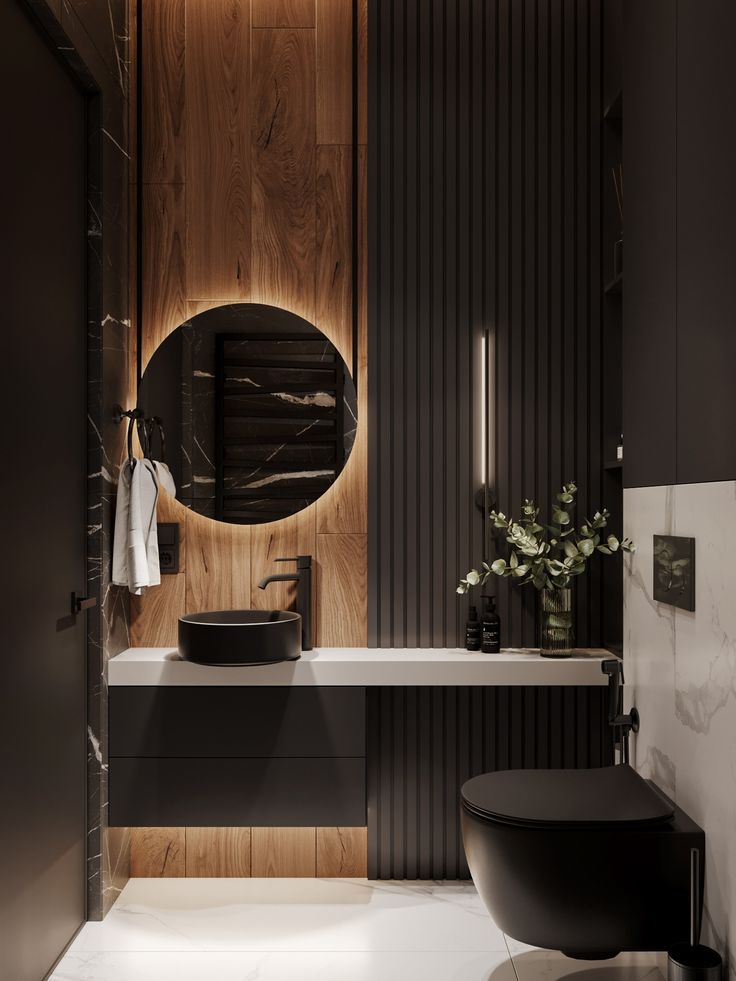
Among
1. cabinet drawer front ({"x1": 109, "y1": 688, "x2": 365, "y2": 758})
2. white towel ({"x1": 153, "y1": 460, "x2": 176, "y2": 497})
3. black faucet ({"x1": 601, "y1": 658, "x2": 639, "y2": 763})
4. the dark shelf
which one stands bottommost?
cabinet drawer front ({"x1": 109, "y1": 688, "x2": 365, "y2": 758})

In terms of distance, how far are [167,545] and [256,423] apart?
502mm

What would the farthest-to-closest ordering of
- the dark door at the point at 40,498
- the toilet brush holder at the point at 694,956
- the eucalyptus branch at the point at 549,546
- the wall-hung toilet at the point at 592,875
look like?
1. the eucalyptus branch at the point at 549,546
2. the dark door at the point at 40,498
3. the wall-hung toilet at the point at 592,875
4. the toilet brush holder at the point at 694,956

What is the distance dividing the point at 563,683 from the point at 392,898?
0.87 m

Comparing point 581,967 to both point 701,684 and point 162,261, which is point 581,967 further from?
point 162,261

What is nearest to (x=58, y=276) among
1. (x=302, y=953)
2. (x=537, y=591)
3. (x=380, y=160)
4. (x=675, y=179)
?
(x=380, y=160)

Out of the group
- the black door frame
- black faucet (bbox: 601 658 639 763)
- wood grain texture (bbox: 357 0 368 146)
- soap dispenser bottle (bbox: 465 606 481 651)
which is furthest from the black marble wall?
black faucet (bbox: 601 658 639 763)

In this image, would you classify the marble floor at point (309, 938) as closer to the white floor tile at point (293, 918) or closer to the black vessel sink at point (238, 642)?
the white floor tile at point (293, 918)

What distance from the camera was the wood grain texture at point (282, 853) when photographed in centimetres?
268

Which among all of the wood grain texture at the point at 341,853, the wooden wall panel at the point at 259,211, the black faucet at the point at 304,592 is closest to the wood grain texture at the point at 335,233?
the wooden wall panel at the point at 259,211

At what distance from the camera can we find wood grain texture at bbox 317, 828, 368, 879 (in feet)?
8.78

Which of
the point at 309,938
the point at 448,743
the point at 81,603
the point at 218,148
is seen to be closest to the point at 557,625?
the point at 448,743

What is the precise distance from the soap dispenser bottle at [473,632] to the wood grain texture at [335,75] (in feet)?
5.32

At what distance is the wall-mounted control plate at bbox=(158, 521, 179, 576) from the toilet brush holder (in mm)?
1753

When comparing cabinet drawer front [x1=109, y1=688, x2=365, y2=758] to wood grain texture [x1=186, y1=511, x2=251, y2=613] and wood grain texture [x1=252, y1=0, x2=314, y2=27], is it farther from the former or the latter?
wood grain texture [x1=252, y1=0, x2=314, y2=27]
